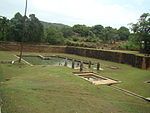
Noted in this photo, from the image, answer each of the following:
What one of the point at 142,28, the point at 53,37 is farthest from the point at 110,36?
the point at 142,28

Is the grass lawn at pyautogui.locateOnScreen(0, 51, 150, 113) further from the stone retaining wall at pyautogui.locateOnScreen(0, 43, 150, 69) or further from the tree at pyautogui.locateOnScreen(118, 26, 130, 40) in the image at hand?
the tree at pyautogui.locateOnScreen(118, 26, 130, 40)

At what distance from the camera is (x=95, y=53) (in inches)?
1671

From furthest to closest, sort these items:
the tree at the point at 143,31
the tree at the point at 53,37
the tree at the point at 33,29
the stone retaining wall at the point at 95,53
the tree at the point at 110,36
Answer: the tree at the point at 110,36
the tree at the point at 53,37
the tree at the point at 33,29
the tree at the point at 143,31
the stone retaining wall at the point at 95,53

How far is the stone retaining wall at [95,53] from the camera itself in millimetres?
29469

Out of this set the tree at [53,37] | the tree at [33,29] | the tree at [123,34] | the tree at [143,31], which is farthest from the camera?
the tree at [123,34]

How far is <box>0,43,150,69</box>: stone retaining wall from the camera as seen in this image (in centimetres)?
2947

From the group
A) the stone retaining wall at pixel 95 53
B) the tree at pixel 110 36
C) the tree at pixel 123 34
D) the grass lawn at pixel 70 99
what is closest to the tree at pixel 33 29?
the stone retaining wall at pixel 95 53

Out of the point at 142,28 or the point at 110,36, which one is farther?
the point at 110,36

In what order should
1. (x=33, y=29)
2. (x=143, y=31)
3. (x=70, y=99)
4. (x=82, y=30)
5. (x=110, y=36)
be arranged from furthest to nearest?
(x=82, y=30) < (x=110, y=36) < (x=33, y=29) < (x=143, y=31) < (x=70, y=99)

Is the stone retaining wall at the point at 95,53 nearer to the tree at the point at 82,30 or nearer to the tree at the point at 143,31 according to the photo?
the tree at the point at 143,31

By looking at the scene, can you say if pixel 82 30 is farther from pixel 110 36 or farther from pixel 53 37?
pixel 53 37

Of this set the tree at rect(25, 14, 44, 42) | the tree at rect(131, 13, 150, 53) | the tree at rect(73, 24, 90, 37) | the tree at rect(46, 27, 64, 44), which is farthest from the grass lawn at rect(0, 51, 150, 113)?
the tree at rect(73, 24, 90, 37)

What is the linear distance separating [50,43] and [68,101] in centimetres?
4424

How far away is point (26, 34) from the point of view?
50750mm
